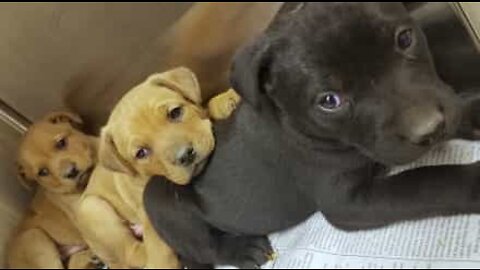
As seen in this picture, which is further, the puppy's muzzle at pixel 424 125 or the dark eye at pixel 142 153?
the dark eye at pixel 142 153

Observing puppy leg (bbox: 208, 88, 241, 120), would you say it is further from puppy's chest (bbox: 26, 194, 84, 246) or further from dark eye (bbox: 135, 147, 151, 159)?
puppy's chest (bbox: 26, 194, 84, 246)

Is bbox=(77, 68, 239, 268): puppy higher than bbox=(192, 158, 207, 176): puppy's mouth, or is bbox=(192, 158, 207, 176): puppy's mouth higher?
bbox=(77, 68, 239, 268): puppy

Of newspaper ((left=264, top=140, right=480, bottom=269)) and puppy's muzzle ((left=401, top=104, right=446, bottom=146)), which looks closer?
puppy's muzzle ((left=401, top=104, right=446, bottom=146))

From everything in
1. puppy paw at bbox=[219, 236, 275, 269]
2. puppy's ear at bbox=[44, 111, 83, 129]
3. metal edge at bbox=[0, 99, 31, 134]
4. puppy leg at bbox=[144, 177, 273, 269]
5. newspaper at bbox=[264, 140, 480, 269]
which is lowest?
newspaper at bbox=[264, 140, 480, 269]

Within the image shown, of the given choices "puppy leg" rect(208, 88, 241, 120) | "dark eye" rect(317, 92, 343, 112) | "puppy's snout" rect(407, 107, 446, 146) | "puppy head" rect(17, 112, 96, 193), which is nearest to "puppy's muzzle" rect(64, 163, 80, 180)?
"puppy head" rect(17, 112, 96, 193)

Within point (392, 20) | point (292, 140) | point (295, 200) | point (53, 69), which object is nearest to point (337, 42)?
point (392, 20)

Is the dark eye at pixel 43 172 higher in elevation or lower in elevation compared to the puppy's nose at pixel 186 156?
higher

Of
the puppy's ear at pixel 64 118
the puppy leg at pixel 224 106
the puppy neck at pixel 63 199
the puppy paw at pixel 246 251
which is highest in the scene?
the puppy's ear at pixel 64 118

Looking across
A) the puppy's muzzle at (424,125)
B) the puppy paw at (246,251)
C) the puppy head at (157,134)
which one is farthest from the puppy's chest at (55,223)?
the puppy's muzzle at (424,125)

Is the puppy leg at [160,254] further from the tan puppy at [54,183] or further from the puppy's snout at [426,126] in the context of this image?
the puppy's snout at [426,126]
